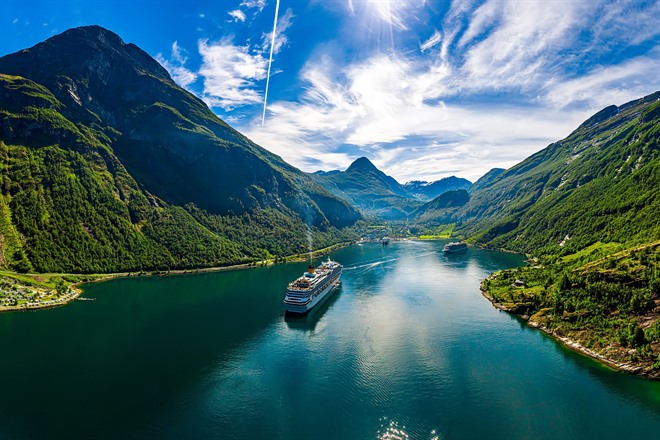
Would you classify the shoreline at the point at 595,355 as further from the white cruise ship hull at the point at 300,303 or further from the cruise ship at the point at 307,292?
the cruise ship at the point at 307,292

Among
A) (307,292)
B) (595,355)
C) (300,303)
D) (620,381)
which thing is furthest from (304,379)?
(595,355)

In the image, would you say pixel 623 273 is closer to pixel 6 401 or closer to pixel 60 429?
pixel 60 429

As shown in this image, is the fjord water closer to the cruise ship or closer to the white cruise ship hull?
the white cruise ship hull

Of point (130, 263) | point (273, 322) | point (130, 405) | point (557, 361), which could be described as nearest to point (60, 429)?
point (130, 405)

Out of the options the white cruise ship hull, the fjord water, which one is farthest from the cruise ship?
the fjord water

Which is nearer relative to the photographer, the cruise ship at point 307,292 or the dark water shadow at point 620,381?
the dark water shadow at point 620,381

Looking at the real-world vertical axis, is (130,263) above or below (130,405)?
above

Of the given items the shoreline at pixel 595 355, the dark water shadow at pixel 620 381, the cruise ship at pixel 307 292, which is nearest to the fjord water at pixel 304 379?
the dark water shadow at pixel 620 381

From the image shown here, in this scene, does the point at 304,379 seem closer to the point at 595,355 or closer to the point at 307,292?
the point at 307,292
